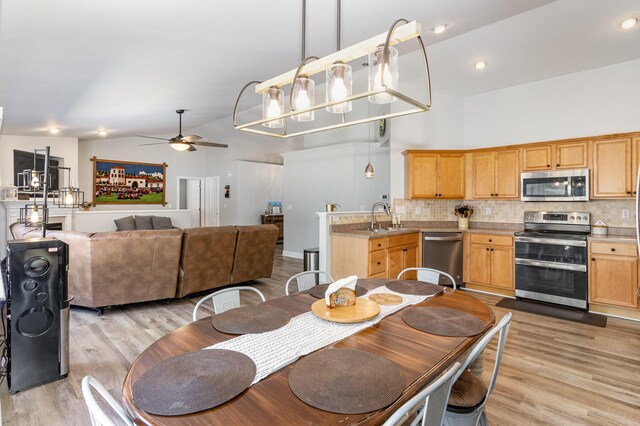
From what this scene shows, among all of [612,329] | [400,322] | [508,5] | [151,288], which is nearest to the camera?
[400,322]

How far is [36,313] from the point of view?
7.52 ft

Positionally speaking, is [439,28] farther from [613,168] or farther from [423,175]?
[613,168]

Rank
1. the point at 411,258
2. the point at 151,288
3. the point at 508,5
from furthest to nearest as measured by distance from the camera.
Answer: the point at 411,258 < the point at 151,288 < the point at 508,5

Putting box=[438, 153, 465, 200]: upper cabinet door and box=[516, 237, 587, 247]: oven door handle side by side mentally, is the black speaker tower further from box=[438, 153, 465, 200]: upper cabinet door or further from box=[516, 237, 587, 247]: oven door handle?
box=[516, 237, 587, 247]: oven door handle

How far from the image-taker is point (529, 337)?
3105 millimetres

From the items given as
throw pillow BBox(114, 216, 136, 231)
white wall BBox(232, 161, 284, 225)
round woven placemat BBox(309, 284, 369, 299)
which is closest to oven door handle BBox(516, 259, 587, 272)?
round woven placemat BBox(309, 284, 369, 299)

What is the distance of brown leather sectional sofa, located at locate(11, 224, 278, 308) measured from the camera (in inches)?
141

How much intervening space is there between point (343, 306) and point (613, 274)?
3.57 meters

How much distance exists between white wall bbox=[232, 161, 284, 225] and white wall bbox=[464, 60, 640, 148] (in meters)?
5.97

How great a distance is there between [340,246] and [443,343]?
300 cm

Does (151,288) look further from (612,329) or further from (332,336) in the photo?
(612,329)

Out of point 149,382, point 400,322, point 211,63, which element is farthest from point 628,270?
point 211,63

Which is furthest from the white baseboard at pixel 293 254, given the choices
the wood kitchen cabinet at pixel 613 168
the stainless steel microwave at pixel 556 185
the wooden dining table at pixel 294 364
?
the wooden dining table at pixel 294 364

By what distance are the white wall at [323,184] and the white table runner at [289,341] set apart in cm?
531
